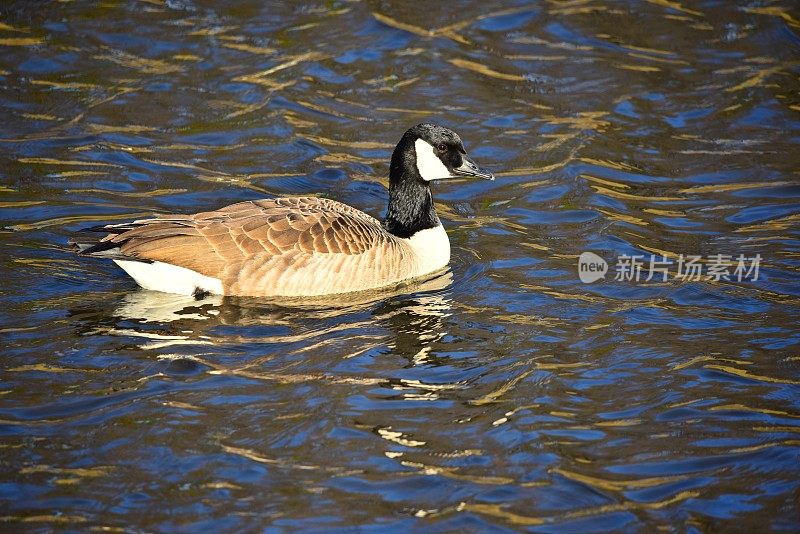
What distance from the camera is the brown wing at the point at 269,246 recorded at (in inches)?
A: 370

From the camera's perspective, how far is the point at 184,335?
8727mm

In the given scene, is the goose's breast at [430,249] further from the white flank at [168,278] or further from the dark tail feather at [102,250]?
the dark tail feather at [102,250]

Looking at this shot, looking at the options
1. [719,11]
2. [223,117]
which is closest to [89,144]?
[223,117]

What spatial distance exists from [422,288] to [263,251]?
5.24 ft

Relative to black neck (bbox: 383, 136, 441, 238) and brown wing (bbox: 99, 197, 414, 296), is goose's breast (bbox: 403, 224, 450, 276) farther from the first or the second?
brown wing (bbox: 99, 197, 414, 296)

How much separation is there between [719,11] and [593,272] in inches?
286

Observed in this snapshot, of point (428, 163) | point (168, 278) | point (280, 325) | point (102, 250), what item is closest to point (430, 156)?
point (428, 163)

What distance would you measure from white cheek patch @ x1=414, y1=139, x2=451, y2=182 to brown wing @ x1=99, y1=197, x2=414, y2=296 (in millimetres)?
1046

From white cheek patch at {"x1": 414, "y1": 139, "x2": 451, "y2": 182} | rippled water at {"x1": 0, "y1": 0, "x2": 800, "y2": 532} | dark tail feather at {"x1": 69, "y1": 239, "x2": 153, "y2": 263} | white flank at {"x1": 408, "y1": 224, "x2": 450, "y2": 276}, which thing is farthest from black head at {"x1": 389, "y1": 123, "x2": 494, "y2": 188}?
dark tail feather at {"x1": 69, "y1": 239, "x2": 153, "y2": 263}

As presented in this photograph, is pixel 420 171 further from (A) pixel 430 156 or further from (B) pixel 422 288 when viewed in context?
(B) pixel 422 288

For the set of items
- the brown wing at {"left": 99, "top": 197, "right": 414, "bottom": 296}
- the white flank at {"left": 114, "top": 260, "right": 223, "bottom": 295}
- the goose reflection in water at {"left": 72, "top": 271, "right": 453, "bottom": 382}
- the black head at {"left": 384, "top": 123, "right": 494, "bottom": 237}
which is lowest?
the goose reflection in water at {"left": 72, "top": 271, "right": 453, "bottom": 382}

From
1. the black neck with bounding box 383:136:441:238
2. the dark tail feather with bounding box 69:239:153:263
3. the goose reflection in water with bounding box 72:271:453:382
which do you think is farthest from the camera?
the black neck with bounding box 383:136:441:238

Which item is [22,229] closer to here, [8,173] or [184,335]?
[8,173]

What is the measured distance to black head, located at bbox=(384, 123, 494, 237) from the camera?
1055cm
